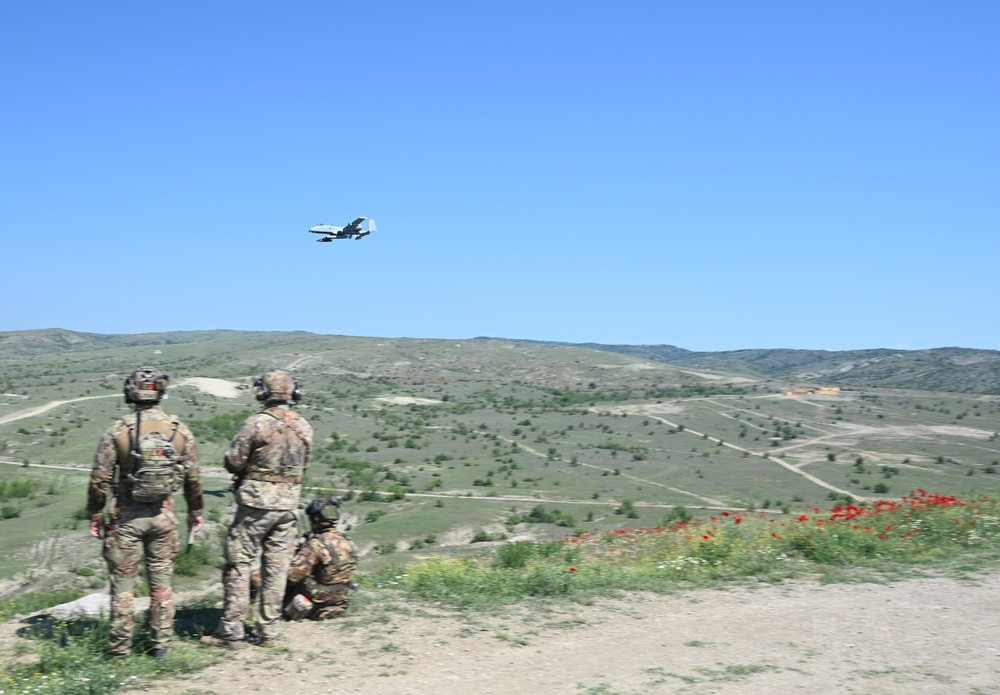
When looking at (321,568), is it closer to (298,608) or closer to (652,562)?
(298,608)

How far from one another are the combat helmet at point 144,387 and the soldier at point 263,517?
80cm

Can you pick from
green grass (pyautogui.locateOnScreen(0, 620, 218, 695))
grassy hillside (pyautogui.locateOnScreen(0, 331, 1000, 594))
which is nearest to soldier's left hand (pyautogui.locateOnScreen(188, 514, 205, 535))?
green grass (pyautogui.locateOnScreen(0, 620, 218, 695))

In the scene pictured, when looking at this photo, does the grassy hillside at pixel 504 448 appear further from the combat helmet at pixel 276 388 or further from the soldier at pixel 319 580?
the combat helmet at pixel 276 388

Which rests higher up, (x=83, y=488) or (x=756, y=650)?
(x=756, y=650)

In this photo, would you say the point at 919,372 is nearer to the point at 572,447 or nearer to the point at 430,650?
the point at 572,447

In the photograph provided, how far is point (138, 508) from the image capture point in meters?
7.39

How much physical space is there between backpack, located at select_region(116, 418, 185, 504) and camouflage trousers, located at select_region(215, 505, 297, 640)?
745 mm

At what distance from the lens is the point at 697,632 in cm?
825

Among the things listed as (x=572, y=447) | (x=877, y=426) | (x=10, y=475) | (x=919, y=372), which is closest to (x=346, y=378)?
(x=572, y=447)

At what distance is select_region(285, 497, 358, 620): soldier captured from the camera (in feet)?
27.8

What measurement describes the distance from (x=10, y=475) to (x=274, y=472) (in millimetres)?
31155

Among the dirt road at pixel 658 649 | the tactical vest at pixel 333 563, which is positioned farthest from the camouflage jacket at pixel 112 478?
the tactical vest at pixel 333 563

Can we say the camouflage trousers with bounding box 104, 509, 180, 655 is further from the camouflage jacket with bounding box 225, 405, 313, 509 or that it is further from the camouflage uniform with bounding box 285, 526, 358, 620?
the camouflage uniform with bounding box 285, 526, 358, 620

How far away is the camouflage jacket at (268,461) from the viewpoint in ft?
25.7
